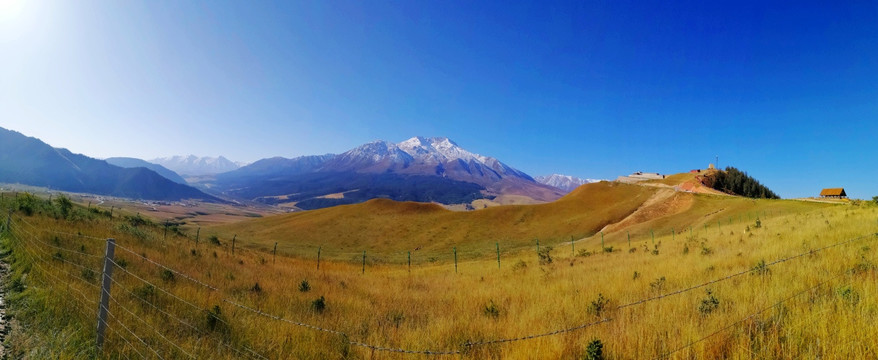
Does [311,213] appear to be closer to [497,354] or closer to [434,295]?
[434,295]

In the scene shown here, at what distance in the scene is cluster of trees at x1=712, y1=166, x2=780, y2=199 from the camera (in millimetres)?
79450

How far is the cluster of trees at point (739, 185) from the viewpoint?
7945cm

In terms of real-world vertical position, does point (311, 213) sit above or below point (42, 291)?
below

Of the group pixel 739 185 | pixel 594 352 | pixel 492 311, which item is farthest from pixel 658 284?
pixel 739 185

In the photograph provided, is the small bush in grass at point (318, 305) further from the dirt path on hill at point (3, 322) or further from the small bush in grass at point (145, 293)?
the dirt path on hill at point (3, 322)

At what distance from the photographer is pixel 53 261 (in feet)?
30.7

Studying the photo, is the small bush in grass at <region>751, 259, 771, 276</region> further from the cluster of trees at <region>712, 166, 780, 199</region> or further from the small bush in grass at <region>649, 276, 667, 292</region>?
the cluster of trees at <region>712, 166, 780, 199</region>

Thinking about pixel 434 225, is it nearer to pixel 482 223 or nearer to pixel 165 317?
pixel 482 223

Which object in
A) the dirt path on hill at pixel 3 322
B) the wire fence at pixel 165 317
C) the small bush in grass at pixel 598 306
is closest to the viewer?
the wire fence at pixel 165 317

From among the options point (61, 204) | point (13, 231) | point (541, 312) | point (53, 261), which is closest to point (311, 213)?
point (61, 204)

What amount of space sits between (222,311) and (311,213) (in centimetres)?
8898

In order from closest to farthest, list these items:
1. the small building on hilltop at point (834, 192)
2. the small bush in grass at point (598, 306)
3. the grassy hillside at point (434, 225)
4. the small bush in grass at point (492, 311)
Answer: the small bush in grass at point (598, 306)
the small bush in grass at point (492, 311)
the grassy hillside at point (434, 225)
the small building on hilltop at point (834, 192)

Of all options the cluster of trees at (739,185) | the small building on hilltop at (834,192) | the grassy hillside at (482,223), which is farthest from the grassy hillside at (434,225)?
the small building on hilltop at (834,192)

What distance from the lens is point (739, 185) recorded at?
83.2 meters
